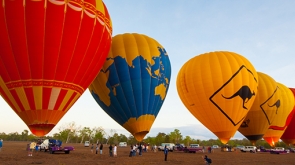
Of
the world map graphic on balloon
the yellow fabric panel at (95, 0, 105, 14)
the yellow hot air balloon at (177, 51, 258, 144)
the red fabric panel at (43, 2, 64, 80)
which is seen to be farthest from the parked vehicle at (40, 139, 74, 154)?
the yellow fabric panel at (95, 0, 105, 14)

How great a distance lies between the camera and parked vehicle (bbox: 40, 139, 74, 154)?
1044 inches

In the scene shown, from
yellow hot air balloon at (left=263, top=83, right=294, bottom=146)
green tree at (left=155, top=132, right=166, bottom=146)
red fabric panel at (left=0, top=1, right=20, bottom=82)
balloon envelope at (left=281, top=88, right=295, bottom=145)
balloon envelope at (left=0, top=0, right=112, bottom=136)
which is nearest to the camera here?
red fabric panel at (left=0, top=1, right=20, bottom=82)

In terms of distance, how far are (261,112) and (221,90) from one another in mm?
8981

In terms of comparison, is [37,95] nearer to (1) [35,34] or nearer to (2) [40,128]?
(2) [40,128]

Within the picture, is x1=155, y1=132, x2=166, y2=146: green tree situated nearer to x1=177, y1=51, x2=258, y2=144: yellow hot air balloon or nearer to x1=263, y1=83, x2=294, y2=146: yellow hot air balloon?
x1=263, y1=83, x2=294, y2=146: yellow hot air balloon

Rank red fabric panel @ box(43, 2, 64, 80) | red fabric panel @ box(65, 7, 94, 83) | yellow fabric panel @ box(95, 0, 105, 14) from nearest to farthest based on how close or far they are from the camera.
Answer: red fabric panel @ box(43, 2, 64, 80)
red fabric panel @ box(65, 7, 94, 83)
yellow fabric panel @ box(95, 0, 105, 14)

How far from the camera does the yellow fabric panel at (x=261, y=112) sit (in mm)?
30719

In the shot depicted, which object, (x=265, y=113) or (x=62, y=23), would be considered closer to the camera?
(x=62, y=23)

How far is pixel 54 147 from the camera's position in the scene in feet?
87.0

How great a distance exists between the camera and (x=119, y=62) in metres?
22.6

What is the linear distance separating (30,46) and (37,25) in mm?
1217

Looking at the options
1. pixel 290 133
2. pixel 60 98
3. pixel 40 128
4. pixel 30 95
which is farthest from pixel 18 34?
pixel 290 133

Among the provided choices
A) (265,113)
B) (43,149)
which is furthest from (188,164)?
(43,149)

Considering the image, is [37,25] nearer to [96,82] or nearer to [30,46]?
[30,46]
